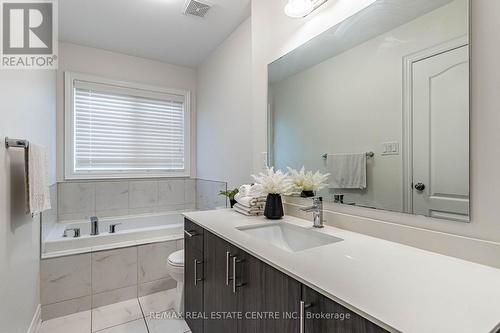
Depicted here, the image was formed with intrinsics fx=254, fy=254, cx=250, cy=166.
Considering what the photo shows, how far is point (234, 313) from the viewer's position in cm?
117

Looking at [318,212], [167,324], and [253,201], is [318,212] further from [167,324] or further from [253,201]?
[167,324]

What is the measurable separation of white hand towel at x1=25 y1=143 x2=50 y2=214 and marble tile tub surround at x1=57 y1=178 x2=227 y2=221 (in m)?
1.45

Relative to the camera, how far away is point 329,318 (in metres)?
0.71

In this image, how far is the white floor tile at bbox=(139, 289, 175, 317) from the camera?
2121 millimetres

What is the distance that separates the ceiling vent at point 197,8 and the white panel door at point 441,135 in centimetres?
177

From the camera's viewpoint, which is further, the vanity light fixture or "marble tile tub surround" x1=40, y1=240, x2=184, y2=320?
"marble tile tub surround" x1=40, y1=240, x2=184, y2=320

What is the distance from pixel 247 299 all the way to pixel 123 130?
283cm

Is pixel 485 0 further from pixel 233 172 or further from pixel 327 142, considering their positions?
pixel 233 172

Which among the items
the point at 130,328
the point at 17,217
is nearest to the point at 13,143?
the point at 17,217

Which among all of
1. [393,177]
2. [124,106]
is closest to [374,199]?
[393,177]

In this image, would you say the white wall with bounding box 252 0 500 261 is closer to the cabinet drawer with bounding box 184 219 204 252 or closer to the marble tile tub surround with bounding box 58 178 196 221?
the cabinet drawer with bounding box 184 219 204 252

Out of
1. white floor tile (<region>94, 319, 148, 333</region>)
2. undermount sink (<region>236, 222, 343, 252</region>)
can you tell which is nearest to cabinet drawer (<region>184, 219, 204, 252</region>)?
undermount sink (<region>236, 222, 343, 252</region>)

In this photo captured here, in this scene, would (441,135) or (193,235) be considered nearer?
(441,135)

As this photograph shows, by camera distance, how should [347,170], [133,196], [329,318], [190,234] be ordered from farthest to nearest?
[133,196]
[190,234]
[347,170]
[329,318]
